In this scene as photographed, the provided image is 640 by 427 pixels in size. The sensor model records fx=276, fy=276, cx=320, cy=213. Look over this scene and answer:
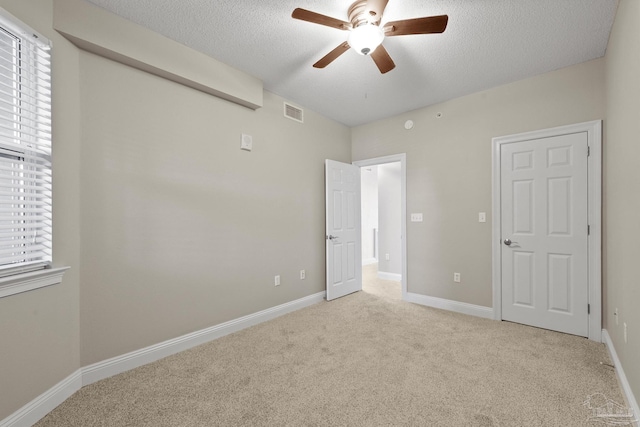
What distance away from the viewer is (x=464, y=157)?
3.35 metres

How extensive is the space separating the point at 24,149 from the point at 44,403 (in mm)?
1509

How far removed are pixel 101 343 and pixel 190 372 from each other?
67cm

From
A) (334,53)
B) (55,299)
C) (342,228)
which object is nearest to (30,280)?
(55,299)

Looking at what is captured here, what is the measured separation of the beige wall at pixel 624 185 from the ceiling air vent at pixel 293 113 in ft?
9.44

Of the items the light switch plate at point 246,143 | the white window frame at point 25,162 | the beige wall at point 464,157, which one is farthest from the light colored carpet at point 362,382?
the light switch plate at point 246,143

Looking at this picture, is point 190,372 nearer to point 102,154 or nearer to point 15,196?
point 15,196

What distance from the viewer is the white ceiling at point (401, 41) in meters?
1.93

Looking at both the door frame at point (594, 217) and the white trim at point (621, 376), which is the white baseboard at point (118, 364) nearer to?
the white trim at point (621, 376)

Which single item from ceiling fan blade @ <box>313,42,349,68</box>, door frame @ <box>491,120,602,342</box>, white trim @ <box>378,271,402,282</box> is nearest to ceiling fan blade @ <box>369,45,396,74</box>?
ceiling fan blade @ <box>313,42,349,68</box>

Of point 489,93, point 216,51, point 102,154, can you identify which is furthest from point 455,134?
point 102,154

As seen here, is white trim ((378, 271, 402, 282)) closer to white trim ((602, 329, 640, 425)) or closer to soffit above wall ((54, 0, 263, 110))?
white trim ((602, 329, 640, 425))

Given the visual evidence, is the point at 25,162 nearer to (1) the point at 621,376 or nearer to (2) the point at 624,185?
(2) the point at 624,185

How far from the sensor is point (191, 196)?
253 centimetres

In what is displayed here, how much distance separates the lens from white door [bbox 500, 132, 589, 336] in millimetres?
2666
